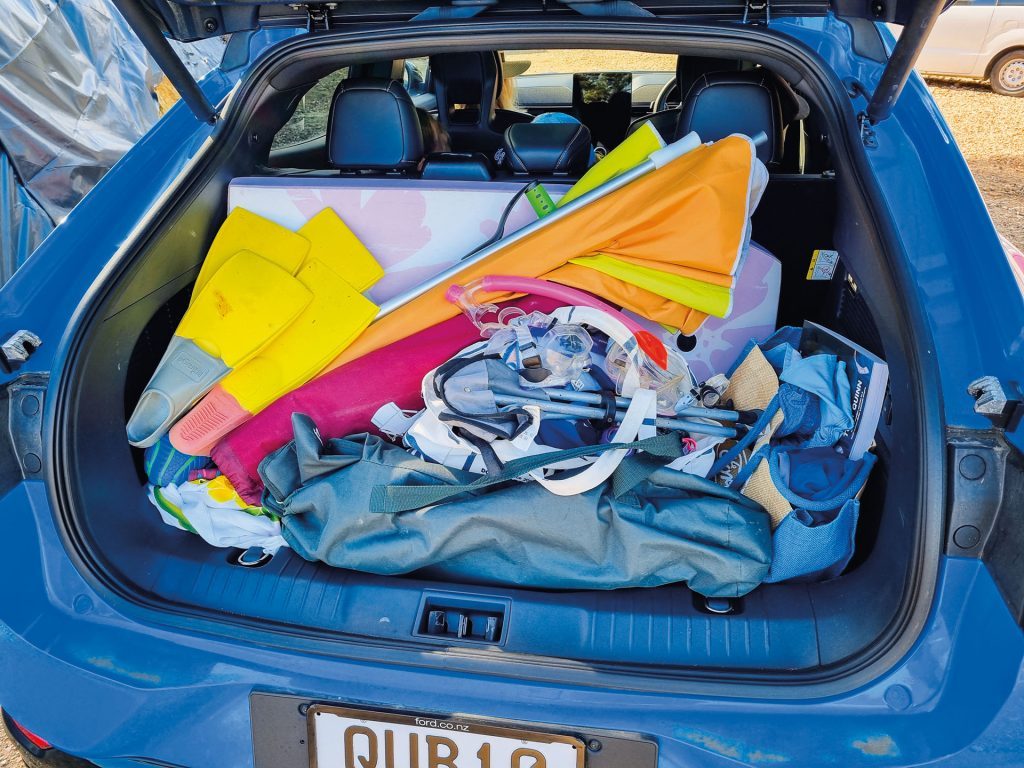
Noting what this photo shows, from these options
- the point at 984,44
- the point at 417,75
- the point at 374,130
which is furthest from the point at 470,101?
the point at 984,44

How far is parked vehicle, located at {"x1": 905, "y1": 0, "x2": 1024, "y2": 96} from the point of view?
25.4 feet

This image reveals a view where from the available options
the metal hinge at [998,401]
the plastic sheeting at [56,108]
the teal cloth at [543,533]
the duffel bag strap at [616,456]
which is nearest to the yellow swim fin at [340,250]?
the teal cloth at [543,533]

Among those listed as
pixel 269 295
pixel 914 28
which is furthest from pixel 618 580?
pixel 914 28

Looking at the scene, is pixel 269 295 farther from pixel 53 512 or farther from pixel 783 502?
pixel 783 502

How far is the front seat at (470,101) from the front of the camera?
3.33 metres

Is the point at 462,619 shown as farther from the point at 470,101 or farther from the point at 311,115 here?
the point at 311,115

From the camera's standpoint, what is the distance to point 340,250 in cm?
185

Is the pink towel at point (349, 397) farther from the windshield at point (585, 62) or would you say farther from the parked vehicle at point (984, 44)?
the parked vehicle at point (984, 44)

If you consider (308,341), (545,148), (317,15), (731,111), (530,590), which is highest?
(317,15)

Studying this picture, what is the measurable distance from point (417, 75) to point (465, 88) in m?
0.63

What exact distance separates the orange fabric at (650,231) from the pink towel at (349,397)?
0.11 ft

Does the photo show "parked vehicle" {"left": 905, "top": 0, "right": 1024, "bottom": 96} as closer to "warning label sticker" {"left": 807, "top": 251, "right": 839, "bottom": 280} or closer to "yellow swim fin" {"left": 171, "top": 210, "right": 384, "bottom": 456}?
"warning label sticker" {"left": 807, "top": 251, "right": 839, "bottom": 280}

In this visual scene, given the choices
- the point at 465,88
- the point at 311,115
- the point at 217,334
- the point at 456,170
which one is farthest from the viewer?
the point at 311,115

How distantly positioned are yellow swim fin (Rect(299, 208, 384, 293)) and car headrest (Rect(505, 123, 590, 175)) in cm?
54
